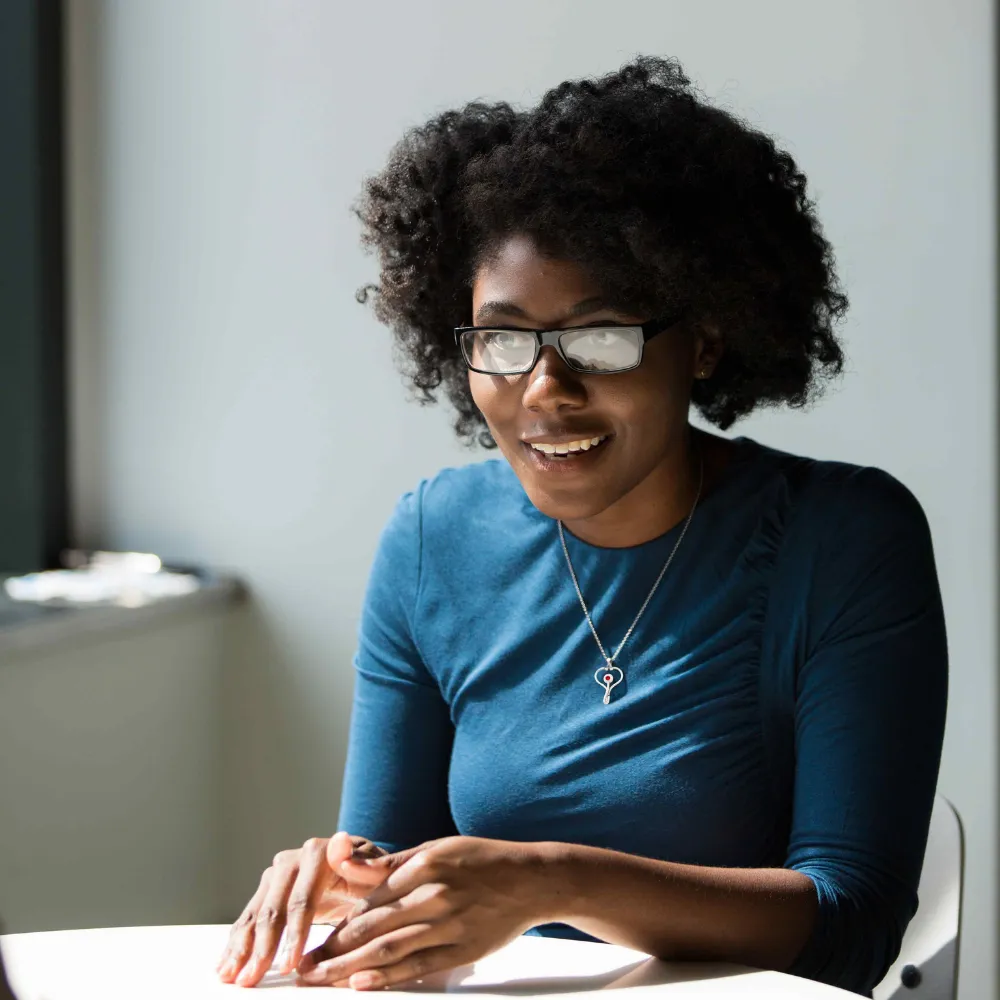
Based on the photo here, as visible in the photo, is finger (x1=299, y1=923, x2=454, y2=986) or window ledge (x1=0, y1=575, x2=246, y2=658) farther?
window ledge (x1=0, y1=575, x2=246, y2=658)

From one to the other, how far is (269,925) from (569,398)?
1.97 ft

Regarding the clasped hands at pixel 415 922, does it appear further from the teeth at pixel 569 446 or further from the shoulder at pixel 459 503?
the shoulder at pixel 459 503

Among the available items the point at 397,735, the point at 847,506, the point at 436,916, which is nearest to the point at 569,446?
the point at 847,506

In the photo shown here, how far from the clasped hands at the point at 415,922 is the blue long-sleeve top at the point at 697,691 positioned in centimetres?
31

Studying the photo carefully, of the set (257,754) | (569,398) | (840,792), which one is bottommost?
(257,754)

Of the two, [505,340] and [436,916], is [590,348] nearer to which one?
[505,340]

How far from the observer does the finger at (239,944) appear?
116cm

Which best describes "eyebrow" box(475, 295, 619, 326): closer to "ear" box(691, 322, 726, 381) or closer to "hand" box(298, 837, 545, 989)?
"ear" box(691, 322, 726, 381)

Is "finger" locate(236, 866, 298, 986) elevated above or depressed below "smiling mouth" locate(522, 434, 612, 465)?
below

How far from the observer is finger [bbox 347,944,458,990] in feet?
3.62

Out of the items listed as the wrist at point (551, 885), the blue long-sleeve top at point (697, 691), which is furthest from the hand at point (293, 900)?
the blue long-sleeve top at point (697, 691)

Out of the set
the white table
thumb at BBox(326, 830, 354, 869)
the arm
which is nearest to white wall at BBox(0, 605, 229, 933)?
the white table

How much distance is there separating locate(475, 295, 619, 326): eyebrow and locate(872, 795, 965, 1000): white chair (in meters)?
0.73

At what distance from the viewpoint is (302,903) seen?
1.23 m
